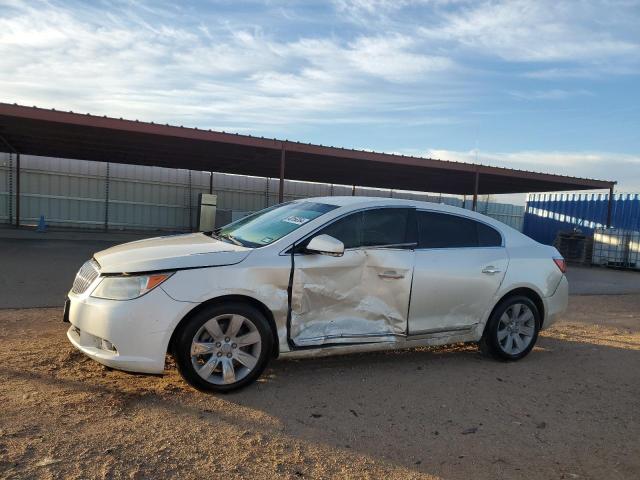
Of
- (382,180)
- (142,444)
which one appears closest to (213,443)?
(142,444)

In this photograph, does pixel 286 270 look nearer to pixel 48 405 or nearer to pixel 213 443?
pixel 213 443

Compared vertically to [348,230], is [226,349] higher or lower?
lower

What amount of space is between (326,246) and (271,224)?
2.76 ft

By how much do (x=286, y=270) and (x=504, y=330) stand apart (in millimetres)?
2592

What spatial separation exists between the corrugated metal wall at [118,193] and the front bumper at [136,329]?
19.4 metres

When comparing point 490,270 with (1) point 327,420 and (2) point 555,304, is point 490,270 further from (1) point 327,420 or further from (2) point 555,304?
(1) point 327,420

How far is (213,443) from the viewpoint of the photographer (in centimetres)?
324

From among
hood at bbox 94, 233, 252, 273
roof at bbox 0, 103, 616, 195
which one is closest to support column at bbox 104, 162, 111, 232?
roof at bbox 0, 103, 616, 195

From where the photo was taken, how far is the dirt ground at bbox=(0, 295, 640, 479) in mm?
3043

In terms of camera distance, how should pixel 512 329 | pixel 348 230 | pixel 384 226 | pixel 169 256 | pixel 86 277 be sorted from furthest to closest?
1. pixel 512 329
2. pixel 384 226
3. pixel 348 230
4. pixel 86 277
5. pixel 169 256

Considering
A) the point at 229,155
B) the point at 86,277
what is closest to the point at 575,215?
the point at 229,155

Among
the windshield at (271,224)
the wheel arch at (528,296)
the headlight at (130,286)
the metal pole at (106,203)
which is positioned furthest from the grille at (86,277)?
the metal pole at (106,203)

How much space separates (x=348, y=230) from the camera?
4.69 m

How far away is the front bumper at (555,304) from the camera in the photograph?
5.67 meters
